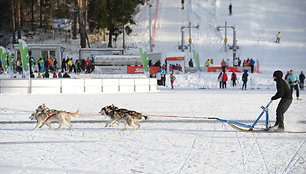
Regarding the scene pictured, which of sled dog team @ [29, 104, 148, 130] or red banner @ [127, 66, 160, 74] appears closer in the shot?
sled dog team @ [29, 104, 148, 130]

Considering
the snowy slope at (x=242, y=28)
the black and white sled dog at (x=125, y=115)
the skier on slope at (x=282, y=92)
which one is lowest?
the black and white sled dog at (x=125, y=115)

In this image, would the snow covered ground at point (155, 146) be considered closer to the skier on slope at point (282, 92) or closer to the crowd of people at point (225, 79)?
the skier on slope at point (282, 92)

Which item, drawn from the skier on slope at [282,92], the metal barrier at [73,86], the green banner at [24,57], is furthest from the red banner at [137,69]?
the skier on slope at [282,92]

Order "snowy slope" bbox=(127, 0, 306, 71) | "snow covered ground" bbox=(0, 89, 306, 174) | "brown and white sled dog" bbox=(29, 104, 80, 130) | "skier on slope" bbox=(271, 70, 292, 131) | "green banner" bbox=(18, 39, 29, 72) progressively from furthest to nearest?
"snowy slope" bbox=(127, 0, 306, 71) < "green banner" bbox=(18, 39, 29, 72) < "brown and white sled dog" bbox=(29, 104, 80, 130) < "skier on slope" bbox=(271, 70, 292, 131) < "snow covered ground" bbox=(0, 89, 306, 174)

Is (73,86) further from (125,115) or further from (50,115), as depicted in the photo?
(125,115)

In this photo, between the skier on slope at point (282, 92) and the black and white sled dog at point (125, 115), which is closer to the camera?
the skier on slope at point (282, 92)

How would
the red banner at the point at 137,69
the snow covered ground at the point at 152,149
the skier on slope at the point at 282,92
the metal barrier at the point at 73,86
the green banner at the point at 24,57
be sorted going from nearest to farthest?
1. the snow covered ground at the point at 152,149
2. the skier on slope at the point at 282,92
3. the metal barrier at the point at 73,86
4. the green banner at the point at 24,57
5. the red banner at the point at 137,69

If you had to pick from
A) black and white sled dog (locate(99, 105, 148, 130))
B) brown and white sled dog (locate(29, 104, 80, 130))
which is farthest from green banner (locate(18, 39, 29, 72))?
black and white sled dog (locate(99, 105, 148, 130))

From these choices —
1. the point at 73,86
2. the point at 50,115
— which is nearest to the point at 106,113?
the point at 50,115

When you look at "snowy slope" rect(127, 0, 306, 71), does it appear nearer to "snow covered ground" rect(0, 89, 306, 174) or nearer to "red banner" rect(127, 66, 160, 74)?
"red banner" rect(127, 66, 160, 74)

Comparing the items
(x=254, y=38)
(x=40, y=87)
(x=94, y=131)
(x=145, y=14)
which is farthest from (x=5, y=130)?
(x=145, y=14)

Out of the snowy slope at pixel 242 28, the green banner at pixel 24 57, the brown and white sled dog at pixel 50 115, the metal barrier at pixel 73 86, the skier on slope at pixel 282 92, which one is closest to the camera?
the skier on slope at pixel 282 92

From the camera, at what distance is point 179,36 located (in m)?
55.9

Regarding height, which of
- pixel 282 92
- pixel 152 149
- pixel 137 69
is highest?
pixel 137 69
